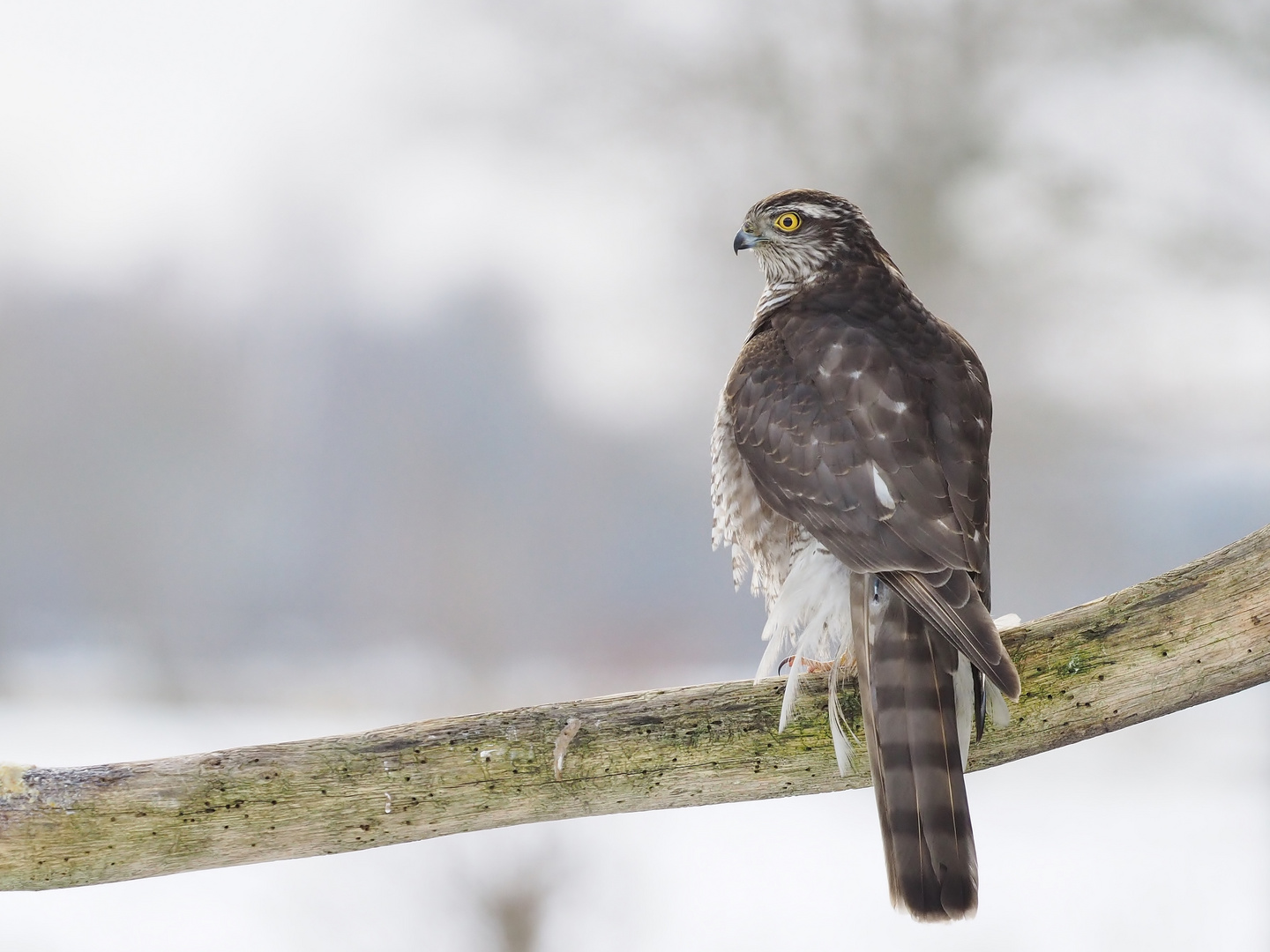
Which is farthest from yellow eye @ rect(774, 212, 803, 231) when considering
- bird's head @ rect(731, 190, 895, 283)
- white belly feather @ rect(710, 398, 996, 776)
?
white belly feather @ rect(710, 398, 996, 776)

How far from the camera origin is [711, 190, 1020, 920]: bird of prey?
150cm

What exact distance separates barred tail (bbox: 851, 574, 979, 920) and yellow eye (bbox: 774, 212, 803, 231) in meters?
0.94

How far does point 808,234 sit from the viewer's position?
227cm

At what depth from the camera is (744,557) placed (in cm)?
212

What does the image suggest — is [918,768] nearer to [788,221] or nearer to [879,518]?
[879,518]

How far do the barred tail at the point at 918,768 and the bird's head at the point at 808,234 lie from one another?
2.87 ft

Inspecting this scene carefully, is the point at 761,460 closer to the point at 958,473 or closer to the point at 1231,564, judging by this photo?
the point at 958,473

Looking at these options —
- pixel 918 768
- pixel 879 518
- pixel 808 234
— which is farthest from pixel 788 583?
pixel 808 234

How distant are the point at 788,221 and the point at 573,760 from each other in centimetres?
120

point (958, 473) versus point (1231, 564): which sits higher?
point (958, 473)

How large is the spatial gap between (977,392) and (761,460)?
41 cm

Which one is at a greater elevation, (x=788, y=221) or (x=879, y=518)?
(x=788, y=221)

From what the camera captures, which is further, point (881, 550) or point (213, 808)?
point (881, 550)

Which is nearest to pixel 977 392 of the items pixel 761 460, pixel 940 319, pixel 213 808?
pixel 940 319
